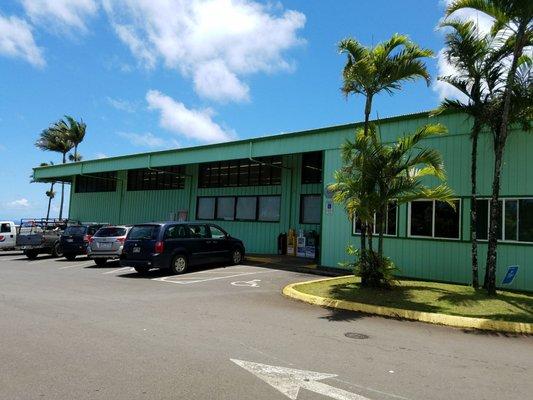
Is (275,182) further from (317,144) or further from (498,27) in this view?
(498,27)

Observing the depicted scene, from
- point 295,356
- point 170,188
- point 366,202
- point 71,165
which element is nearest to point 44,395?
point 295,356

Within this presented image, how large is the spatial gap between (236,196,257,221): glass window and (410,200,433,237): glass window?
10085mm

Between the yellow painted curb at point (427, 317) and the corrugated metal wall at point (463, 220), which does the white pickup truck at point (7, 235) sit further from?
the yellow painted curb at point (427, 317)

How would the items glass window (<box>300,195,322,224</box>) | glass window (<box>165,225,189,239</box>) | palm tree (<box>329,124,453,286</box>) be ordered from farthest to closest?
glass window (<box>300,195,322,224</box>), glass window (<box>165,225,189,239</box>), palm tree (<box>329,124,453,286</box>)

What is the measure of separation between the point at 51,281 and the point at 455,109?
12368 millimetres

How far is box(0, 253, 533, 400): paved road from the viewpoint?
16.4 feet

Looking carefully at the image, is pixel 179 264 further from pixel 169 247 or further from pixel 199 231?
pixel 199 231

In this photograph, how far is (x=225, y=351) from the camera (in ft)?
21.0

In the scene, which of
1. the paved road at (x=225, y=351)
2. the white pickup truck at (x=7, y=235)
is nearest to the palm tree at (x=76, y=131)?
the white pickup truck at (x=7, y=235)

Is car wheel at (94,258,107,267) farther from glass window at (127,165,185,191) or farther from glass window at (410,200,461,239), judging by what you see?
glass window at (410,200,461,239)

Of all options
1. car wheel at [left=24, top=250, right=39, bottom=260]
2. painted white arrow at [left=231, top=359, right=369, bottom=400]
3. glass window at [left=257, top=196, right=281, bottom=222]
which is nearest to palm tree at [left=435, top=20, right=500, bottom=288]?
painted white arrow at [left=231, top=359, right=369, bottom=400]

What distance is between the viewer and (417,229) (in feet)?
46.9

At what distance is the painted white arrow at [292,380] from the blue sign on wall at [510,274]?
8.82 meters

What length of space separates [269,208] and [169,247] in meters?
8.26
